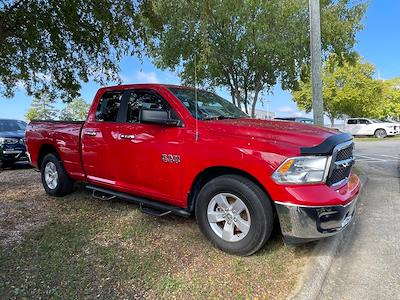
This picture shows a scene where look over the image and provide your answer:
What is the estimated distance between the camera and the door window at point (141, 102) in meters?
4.67

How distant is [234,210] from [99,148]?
231 centimetres

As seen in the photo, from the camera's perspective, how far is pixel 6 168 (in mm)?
11398

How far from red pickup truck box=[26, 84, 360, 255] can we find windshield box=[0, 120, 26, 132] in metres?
7.80

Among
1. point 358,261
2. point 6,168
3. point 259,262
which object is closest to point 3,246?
point 259,262

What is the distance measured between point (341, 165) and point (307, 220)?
77cm

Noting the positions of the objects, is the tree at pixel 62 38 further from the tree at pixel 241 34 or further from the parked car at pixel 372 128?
the parked car at pixel 372 128

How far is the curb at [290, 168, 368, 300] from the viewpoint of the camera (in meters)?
3.16

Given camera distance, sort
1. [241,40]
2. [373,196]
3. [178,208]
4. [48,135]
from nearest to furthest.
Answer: [178,208], [48,135], [373,196], [241,40]

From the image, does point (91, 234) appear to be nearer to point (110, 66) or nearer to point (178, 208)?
point (178, 208)

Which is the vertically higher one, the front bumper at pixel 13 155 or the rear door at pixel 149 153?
the rear door at pixel 149 153

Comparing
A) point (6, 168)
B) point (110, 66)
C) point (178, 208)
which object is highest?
point (110, 66)

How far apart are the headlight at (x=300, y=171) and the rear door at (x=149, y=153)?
1.23m

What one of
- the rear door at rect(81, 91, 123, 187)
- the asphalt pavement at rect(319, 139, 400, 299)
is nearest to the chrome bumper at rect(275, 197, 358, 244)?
the asphalt pavement at rect(319, 139, 400, 299)

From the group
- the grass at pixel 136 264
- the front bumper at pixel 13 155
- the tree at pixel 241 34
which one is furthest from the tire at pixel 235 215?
the front bumper at pixel 13 155
